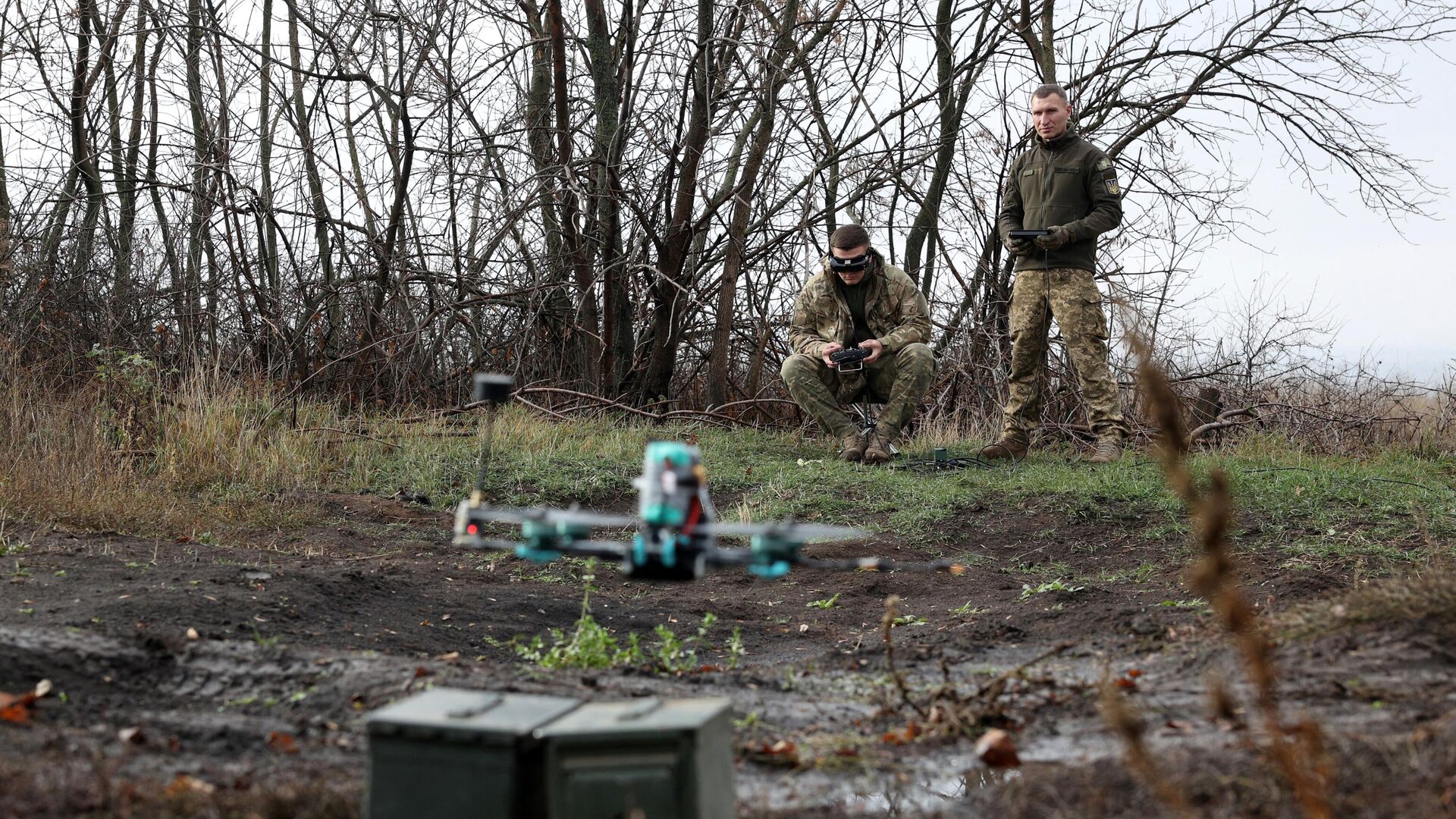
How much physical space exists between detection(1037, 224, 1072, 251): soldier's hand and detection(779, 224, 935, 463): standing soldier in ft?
3.61

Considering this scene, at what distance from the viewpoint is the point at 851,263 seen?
8531mm

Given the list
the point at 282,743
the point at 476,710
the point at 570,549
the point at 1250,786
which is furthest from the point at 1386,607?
the point at 282,743

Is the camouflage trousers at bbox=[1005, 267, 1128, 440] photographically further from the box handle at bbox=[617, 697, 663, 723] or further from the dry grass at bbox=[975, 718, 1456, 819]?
the box handle at bbox=[617, 697, 663, 723]

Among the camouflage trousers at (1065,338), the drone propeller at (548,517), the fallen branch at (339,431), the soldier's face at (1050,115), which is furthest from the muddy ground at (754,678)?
the soldier's face at (1050,115)

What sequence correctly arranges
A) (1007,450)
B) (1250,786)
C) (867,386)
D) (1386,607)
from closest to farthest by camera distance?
1. (1250,786)
2. (1386,607)
3. (1007,450)
4. (867,386)

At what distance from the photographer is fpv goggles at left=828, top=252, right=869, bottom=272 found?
28.0ft

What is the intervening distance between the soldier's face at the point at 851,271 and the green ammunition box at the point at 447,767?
6.57 metres

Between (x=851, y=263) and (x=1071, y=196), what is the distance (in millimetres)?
1610

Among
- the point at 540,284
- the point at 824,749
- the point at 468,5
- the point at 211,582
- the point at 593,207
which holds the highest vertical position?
the point at 468,5

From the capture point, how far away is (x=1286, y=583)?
5.12 metres

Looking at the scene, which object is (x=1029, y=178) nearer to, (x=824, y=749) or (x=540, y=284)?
(x=540, y=284)

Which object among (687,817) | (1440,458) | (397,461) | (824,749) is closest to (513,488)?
(397,461)

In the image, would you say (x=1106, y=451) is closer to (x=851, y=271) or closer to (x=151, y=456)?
(x=851, y=271)

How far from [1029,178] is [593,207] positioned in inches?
174
